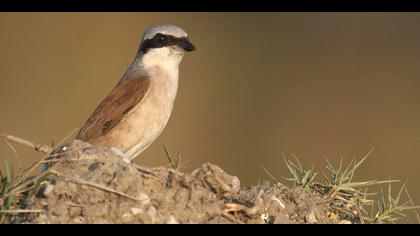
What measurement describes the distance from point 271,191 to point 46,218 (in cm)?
142

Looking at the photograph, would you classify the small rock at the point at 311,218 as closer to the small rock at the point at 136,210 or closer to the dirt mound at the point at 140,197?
the dirt mound at the point at 140,197

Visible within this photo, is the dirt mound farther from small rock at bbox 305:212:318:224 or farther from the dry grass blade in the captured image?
the dry grass blade

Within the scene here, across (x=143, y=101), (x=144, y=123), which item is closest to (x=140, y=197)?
(x=144, y=123)

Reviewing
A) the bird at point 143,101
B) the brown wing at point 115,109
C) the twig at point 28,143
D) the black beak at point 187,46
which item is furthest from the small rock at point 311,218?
the black beak at point 187,46

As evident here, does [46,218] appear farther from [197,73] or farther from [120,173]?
[197,73]

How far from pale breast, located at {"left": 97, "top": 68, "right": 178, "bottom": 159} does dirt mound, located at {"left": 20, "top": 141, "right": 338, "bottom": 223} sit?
2.42 meters

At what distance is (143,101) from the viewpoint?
732cm

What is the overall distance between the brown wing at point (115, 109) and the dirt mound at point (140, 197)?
269 centimetres

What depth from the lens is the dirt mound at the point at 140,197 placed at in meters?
4.04

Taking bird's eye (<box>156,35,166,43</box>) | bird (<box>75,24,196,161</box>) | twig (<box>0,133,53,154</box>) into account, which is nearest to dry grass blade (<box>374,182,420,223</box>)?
twig (<box>0,133,53,154</box>)

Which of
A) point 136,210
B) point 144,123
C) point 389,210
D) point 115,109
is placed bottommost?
point 389,210

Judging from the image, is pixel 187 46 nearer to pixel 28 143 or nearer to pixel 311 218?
pixel 28 143

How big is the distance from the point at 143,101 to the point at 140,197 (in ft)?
10.8
